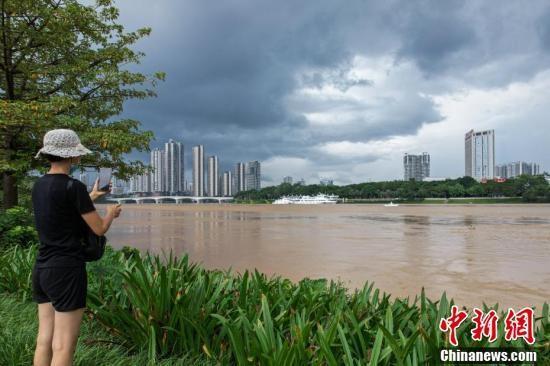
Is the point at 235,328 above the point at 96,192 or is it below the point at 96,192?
below

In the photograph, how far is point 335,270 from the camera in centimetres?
1060

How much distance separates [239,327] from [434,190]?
358ft

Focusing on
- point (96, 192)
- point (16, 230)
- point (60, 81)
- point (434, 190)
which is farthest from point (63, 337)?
point (434, 190)

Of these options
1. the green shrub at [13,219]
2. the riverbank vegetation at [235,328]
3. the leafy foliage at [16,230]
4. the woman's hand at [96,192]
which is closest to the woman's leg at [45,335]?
the riverbank vegetation at [235,328]

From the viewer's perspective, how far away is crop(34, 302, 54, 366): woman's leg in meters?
2.60

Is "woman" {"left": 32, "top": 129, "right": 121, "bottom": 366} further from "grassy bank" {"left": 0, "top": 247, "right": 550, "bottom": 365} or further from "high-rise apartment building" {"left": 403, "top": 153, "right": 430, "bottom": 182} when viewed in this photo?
"high-rise apartment building" {"left": 403, "top": 153, "right": 430, "bottom": 182}

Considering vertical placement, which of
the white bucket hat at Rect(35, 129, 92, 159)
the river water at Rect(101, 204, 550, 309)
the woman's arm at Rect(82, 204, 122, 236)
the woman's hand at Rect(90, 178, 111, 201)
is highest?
the white bucket hat at Rect(35, 129, 92, 159)

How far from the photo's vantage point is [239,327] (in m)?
3.01

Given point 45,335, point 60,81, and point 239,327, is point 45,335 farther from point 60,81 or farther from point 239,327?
point 60,81

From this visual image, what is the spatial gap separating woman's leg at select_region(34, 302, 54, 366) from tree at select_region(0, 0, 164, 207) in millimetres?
6626

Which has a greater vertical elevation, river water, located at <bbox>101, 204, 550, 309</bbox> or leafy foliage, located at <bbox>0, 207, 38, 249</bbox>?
leafy foliage, located at <bbox>0, 207, 38, 249</bbox>

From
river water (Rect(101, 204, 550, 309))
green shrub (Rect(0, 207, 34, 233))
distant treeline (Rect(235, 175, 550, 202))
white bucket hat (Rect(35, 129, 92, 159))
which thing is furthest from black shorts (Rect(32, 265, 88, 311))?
distant treeline (Rect(235, 175, 550, 202))

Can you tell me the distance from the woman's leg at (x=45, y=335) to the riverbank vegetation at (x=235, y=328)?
394 millimetres

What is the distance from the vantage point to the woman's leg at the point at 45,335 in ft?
8.53
